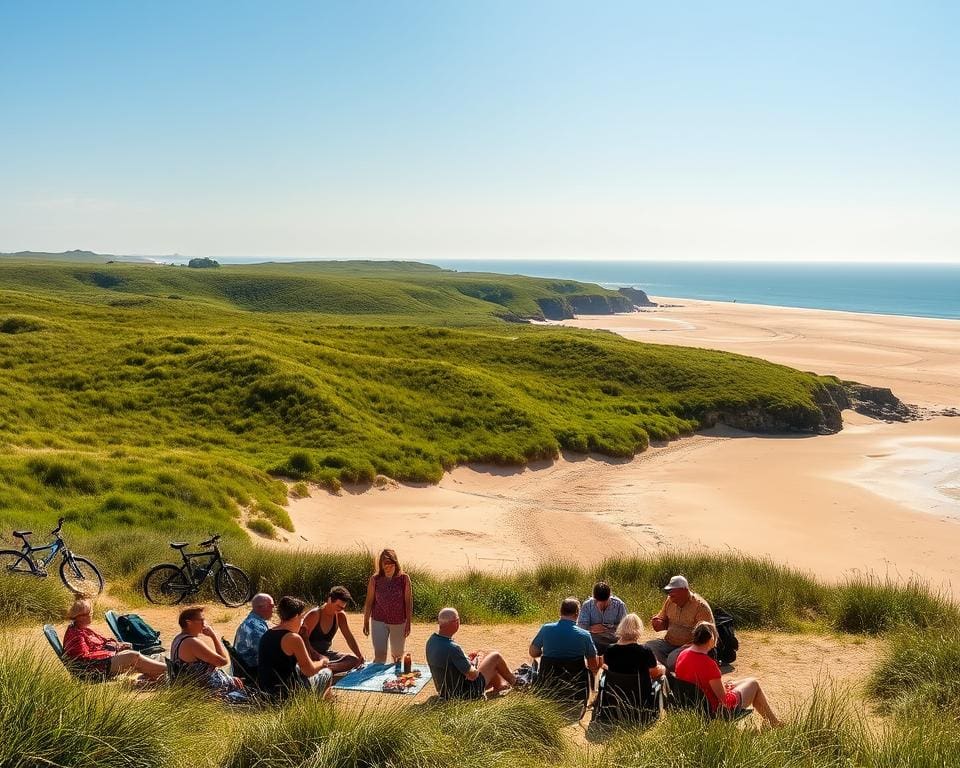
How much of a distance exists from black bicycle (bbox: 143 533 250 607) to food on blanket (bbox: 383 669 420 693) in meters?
5.46

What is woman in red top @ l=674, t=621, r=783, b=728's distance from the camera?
27.6 feet

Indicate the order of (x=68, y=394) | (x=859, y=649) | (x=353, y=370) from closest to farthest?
(x=859, y=649)
(x=68, y=394)
(x=353, y=370)

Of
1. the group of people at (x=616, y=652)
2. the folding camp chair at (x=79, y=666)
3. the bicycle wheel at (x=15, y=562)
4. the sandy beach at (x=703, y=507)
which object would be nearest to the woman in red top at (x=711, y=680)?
the group of people at (x=616, y=652)

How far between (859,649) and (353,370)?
3114 cm

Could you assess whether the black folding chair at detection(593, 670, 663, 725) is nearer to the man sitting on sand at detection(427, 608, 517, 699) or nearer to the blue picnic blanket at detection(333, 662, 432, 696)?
the man sitting on sand at detection(427, 608, 517, 699)

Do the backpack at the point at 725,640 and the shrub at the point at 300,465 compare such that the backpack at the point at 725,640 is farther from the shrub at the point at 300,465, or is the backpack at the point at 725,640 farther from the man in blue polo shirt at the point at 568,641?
the shrub at the point at 300,465

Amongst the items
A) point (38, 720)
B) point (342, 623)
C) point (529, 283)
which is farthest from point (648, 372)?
point (529, 283)

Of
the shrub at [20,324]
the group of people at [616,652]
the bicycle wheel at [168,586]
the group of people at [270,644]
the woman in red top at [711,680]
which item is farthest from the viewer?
the shrub at [20,324]

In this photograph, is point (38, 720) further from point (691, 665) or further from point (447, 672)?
point (691, 665)

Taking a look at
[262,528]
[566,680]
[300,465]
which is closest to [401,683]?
[566,680]

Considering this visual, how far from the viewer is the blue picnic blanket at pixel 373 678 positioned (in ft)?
32.5

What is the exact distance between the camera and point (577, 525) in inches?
1004

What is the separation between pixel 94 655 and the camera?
953cm

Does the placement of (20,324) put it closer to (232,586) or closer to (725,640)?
(232,586)
